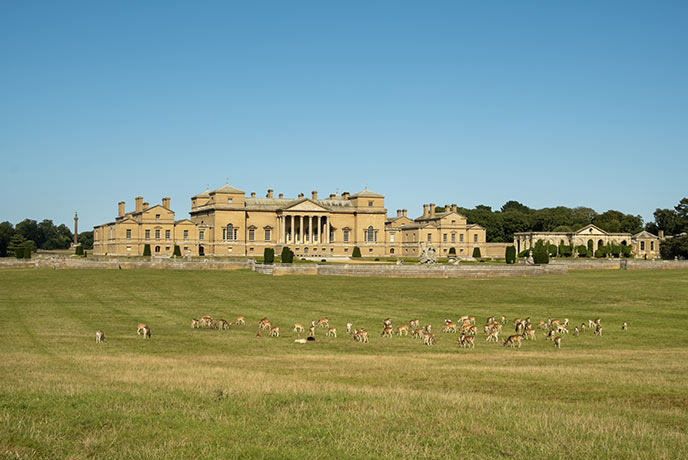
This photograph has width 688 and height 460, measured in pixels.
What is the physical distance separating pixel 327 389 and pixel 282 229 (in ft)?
331

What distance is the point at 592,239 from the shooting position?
460 feet

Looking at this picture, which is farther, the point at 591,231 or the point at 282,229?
the point at 591,231

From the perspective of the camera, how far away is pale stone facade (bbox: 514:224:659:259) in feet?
455

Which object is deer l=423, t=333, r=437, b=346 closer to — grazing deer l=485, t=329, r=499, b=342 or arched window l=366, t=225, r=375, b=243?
grazing deer l=485, t=329, r=499, b=342

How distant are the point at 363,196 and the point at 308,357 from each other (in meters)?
98.0

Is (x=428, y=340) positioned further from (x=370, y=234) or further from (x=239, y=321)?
(x=370, y=234)

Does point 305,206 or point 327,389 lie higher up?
point 305,206

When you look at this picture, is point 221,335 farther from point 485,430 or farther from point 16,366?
point 485,430

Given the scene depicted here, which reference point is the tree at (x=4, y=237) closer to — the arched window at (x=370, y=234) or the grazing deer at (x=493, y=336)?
the arched window at (x=370, y=234)

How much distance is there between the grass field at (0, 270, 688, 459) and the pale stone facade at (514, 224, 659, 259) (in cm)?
9690

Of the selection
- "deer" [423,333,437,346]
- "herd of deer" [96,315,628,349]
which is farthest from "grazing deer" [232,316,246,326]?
"deer" [423,333,437,346]

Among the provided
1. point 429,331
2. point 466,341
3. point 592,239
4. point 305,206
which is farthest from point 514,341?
point 592,239

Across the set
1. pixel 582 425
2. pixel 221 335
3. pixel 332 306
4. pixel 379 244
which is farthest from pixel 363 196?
pixel 582 425

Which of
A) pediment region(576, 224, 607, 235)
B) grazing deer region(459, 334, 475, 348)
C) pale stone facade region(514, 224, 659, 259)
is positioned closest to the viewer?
grazing deer region(459, 334, 475, 348)
